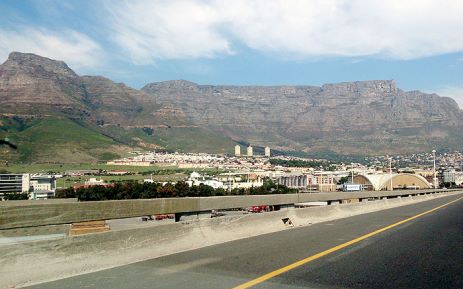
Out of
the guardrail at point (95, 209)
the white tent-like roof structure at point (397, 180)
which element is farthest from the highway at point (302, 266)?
the white tent-like roof structure at point (397, 180)

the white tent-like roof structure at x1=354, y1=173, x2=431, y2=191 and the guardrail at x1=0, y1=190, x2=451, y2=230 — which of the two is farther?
the white tent-like roof structure at x1=354, y1=173, x2=431, y2=191

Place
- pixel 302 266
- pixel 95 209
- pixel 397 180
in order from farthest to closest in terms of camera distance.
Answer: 1. pixel 397 180
2. pixel 302 266
3. pixel 95 209

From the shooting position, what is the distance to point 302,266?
9820mm

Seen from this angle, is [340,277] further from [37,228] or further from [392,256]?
[37,228]

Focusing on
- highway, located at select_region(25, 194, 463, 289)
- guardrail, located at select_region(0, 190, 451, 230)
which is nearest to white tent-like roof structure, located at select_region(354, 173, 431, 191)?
highway, located at select_region(25, 194, 463, 289)

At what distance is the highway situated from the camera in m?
8.32

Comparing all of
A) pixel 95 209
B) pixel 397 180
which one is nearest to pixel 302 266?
pixel 95 209

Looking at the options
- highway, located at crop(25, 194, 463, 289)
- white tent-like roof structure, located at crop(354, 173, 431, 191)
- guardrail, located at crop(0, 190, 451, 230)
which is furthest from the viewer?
white tent-like roof structure, located at crop(354, 173, 431, 191)

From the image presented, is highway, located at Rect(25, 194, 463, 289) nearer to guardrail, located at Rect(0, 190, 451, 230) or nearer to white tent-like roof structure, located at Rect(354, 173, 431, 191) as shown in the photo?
guardrail, located at Rect(0, 190, 451, 230)

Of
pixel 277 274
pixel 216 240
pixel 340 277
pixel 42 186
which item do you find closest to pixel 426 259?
pixel 340 277

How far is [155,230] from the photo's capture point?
35.8 ft

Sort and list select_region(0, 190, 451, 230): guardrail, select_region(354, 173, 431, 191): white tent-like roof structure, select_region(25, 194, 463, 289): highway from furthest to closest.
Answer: select_region(354, 173, 431, 191): white tent-like roof structure < select_region(25, 194, 463, 289): highway < select_region(0, 190, 451, 230): guardrail

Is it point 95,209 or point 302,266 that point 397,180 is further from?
point 95,209

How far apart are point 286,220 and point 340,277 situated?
9.10 m
